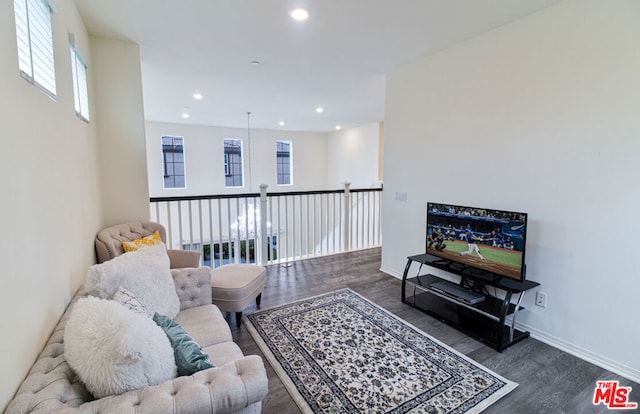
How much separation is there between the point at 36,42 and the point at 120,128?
5.77ft


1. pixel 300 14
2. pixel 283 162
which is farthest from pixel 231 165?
pixel 300 14

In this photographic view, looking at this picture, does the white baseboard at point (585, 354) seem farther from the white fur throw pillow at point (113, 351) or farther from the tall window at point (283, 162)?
the tall window at point (283, 162)

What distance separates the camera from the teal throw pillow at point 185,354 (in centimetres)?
125

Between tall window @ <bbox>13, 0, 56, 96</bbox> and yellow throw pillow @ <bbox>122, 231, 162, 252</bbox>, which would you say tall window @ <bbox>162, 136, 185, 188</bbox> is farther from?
tall window @ <bbox>13, 0, 56, 96</bbox>

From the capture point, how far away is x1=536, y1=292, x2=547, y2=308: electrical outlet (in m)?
2.54

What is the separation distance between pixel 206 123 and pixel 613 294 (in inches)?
328

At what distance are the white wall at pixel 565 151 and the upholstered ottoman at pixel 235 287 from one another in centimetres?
222

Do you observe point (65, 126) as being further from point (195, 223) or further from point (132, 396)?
point (195, 223)

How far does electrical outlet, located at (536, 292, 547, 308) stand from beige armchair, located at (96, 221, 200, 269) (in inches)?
122

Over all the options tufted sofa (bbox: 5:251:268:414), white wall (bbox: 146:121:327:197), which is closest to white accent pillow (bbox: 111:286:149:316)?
tufted sofa (bbox: 5:251:268:414)

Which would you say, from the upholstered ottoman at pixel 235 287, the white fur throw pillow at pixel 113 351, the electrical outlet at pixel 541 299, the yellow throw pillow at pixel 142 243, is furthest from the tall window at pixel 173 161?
the electrical outlet at pixel 541 299

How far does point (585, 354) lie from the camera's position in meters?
2.31

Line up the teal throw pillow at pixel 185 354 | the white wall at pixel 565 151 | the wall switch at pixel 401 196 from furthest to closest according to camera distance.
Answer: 1. the wall switch at pixel 401 196
2. the white wall at pixel 565 151
3. the teal throw pillow at pixel 185 354

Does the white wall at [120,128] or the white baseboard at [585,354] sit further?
the white wall at [120,128]
